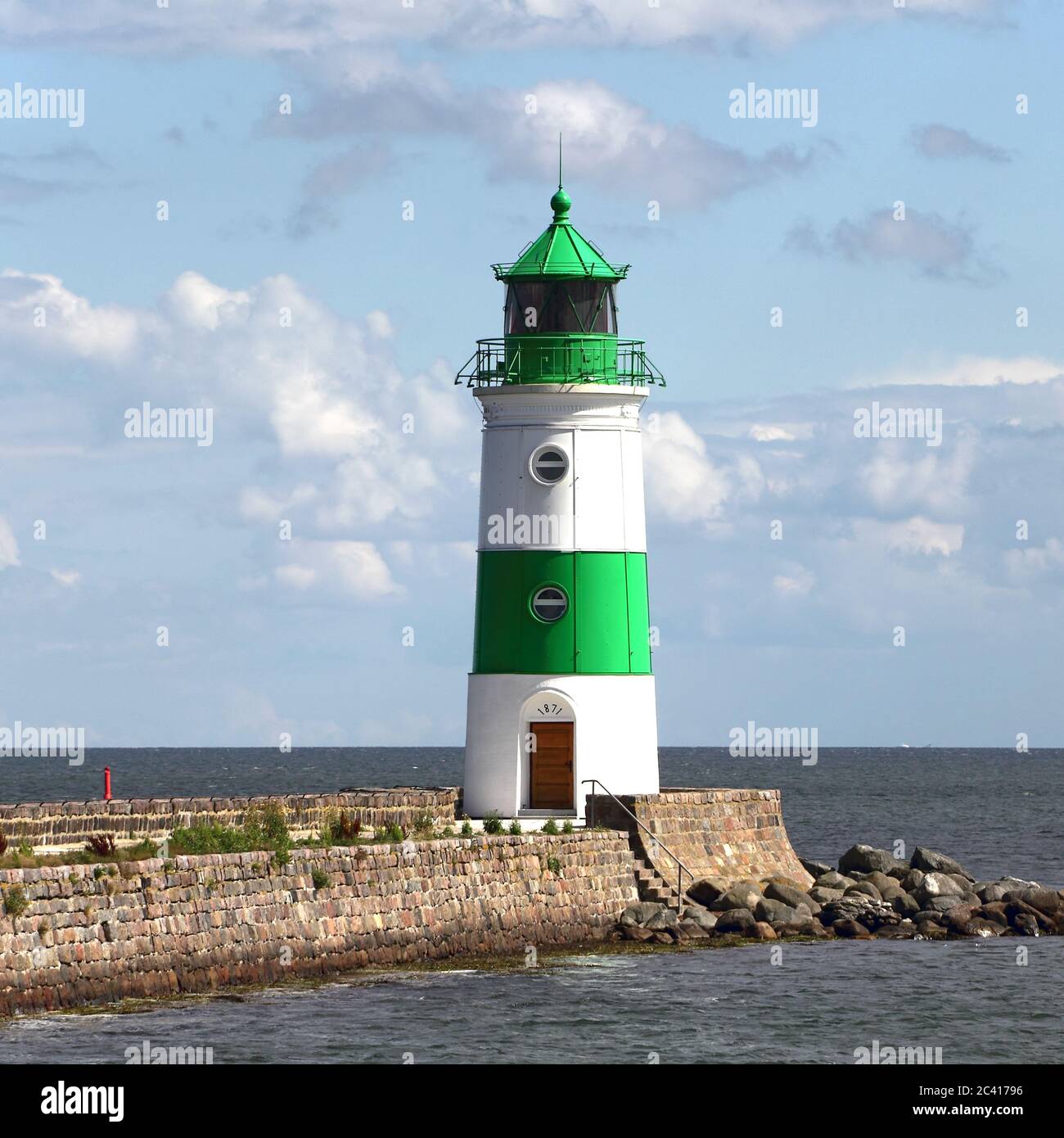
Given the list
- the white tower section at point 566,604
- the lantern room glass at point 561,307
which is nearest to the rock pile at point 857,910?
the white tower section at point 566,604

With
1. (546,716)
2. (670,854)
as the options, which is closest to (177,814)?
(546,716)

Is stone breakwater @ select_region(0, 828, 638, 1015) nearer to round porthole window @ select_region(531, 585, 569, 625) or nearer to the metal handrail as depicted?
the metal handrail

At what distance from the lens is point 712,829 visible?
120 ft

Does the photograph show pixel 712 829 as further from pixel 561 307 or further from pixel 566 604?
pixel 561 307

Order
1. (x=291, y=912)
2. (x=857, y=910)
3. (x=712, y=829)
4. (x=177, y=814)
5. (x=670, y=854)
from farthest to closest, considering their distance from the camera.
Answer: (x=712, y=829)
(x=857, y=910)
(x=670, y=854)
(x=177, y=814)
(x=291, y=912)

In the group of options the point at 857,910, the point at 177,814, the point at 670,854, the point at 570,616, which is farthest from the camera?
the point at 857,910

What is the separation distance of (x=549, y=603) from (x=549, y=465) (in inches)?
86.9

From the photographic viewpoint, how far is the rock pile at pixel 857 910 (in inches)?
1364

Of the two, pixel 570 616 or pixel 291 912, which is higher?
pixel 570 616

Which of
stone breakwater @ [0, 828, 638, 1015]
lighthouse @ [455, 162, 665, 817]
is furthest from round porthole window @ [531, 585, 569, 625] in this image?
stone breakwater @ [0, 828, 638, 1015]

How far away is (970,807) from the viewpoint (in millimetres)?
89562
